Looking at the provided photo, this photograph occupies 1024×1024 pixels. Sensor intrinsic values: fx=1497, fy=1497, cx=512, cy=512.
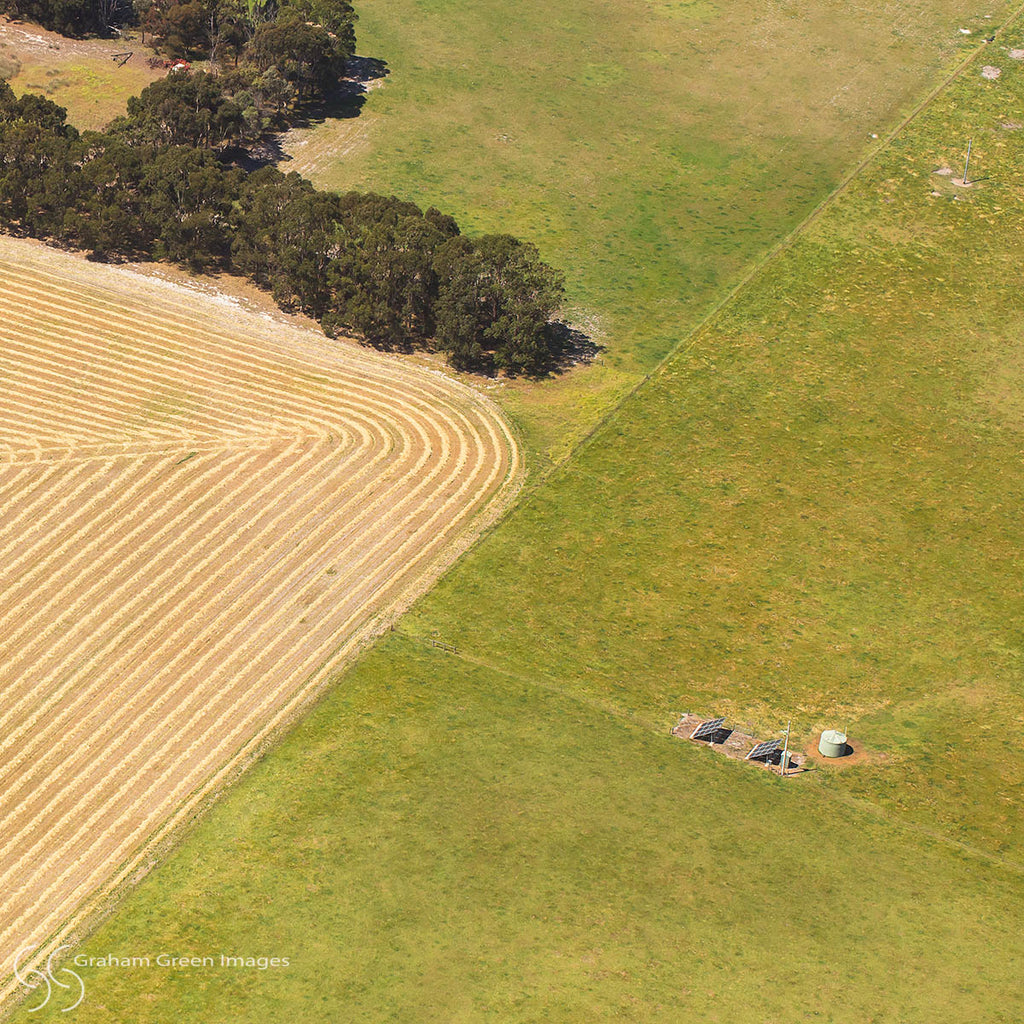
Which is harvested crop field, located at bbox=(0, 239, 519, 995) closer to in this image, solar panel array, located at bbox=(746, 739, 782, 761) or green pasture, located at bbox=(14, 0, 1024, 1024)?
green pasture, located at bbox=(14, 0, 1024, 1024)

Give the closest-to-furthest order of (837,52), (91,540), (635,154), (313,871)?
(313,871) → (91,540) → (635,154) → (837,52)

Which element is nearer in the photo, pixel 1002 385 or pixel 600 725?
pixel 600 725

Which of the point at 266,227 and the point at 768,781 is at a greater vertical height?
the point at 266,227

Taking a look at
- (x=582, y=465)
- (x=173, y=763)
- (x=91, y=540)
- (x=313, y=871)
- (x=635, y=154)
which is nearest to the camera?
(x=313, y=871)

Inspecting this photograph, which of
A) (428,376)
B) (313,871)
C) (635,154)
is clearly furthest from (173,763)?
(635,154)

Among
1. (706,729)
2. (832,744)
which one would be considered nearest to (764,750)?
(706,729)

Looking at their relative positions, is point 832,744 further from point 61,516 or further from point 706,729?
point 61,516

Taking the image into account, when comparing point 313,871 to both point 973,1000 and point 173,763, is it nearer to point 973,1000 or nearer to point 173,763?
point 173,763
